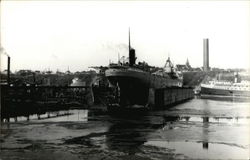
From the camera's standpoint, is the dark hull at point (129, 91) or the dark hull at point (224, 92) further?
the dark hull at point (224, 92)

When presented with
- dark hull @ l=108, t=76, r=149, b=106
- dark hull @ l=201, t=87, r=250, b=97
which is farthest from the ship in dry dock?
dark hull @ l=201, t=87, r=250, b=97

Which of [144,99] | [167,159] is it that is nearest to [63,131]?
[167,159]

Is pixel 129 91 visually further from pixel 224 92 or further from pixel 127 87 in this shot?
pixel 224 92

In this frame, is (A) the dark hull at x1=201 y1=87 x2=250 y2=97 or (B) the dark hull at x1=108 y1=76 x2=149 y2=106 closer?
(B) the dark hull at x1=108 y1=76 x2=149 y2=106

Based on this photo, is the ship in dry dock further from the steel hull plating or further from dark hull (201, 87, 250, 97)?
dark hull (201, 87, 250, 97)

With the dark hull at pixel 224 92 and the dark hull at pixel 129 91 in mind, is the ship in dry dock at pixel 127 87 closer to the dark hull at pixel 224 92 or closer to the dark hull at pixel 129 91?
the dark hull at pixel 129 91

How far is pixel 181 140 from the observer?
15422 mm

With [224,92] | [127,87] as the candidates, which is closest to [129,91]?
[127,87]

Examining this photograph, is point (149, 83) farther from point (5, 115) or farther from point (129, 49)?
point (5, 115)

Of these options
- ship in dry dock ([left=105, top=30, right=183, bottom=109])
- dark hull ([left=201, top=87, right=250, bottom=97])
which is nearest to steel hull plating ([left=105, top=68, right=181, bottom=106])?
ship in dry dock ([left=105, top=30, right=183, bottom=109])

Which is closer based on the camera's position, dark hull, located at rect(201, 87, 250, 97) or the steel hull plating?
the steel hull plating

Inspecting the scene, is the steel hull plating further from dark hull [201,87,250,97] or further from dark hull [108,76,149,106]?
dark hull [201,87,250,97]

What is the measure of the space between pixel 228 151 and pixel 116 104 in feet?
67.6

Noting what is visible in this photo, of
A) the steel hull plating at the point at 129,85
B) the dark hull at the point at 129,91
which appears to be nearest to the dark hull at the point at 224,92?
the steel hull plating at the point at 129,85
